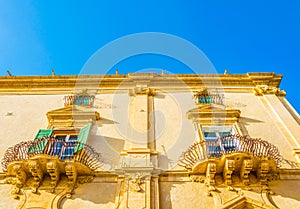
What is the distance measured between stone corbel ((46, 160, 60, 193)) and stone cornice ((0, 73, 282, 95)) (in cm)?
617

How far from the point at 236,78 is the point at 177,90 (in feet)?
10.4

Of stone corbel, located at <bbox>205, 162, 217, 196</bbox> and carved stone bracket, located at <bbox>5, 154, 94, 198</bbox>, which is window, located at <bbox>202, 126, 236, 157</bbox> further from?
carved stone bracket, located at <bbox>5, 154, 94, 198</bbox>

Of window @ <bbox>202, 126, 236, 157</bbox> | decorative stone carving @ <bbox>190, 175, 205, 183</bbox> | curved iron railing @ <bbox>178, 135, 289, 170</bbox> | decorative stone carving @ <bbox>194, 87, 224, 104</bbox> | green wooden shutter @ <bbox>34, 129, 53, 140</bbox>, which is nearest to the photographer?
decorative stone carving @ <bbox>190, 175, 205, 183</bbox>

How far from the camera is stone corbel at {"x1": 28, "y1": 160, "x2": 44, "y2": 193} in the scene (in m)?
8.34

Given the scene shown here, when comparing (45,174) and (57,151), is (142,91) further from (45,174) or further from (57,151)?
(45,174)

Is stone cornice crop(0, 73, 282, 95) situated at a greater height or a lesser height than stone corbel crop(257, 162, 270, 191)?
greater

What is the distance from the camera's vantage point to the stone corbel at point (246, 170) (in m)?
8.41

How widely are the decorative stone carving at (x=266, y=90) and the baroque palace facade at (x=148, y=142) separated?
47 mm

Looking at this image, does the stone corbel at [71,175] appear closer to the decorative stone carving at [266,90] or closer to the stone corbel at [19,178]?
the stone corbel at [19,178]

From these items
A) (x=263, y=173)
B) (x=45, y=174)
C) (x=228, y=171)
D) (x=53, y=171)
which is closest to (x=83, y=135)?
(x=45, y=174)

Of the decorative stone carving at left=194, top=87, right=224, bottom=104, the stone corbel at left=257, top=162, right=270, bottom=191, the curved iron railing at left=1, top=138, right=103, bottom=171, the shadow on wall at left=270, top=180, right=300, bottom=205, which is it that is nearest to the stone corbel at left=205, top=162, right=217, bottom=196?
the stone corbel at left=257, top=162, right=270, bottom=191

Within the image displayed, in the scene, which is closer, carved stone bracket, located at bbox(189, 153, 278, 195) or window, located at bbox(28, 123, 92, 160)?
carved stone bracket, located at bbox(189, 153, 278, 195)

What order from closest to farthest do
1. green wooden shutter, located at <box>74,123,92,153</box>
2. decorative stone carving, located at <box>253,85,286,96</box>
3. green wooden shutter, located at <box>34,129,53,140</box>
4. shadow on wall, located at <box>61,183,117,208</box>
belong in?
shadow on wall, located at <box>61,183,117,208</box>, green wooden shutter, located at <box>74,123,92,153</box>, green wooden shutter, located at <box>34,129,53,140</box>, decorative stone carving, located at <box>253,85,286,96</box>

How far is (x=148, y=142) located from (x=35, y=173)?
391 centimetres
